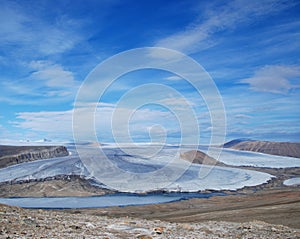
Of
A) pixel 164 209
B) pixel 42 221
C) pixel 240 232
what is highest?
pixel 42 221

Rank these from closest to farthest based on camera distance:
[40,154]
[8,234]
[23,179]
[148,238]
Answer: [8,234] < [148,238] < [23,179] < [40,154]

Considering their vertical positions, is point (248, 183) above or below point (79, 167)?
below

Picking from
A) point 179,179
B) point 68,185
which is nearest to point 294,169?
point 179,179

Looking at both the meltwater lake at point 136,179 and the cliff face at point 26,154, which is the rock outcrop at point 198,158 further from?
the cliff face at point 26,154

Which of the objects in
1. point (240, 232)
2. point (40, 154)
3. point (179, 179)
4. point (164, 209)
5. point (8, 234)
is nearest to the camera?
point (8, 234)

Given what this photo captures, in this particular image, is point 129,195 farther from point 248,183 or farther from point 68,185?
point 248,183

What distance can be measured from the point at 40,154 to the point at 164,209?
134ft

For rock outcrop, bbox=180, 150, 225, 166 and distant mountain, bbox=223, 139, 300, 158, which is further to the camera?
distant mountain, bbox=223, 139, 300, 158

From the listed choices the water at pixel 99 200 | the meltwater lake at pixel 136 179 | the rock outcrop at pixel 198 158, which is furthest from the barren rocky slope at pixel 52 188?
the rock outcrop at pixel 198 158

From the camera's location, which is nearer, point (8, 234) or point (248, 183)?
point (8, 234)

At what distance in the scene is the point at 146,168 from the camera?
155ft

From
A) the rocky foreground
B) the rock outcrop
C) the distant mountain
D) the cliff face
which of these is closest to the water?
the cliff face

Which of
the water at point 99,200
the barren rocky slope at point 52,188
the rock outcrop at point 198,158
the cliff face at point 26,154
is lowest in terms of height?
the water at point 99,200

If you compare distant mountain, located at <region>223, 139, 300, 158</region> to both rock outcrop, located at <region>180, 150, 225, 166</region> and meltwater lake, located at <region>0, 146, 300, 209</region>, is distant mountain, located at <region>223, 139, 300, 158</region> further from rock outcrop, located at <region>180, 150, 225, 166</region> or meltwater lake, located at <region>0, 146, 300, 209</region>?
meltwater lake, located at <region>0, 146, 300, 209</region>
